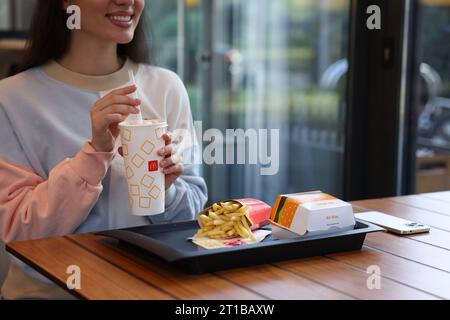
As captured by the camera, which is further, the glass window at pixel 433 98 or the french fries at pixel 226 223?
the glass window at pixel 433 98

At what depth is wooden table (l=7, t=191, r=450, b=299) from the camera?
123 centimetres

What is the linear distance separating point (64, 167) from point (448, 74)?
2.05 metres

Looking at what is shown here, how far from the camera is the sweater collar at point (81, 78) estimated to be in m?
1.86

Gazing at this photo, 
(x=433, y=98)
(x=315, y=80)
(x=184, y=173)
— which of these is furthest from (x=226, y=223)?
(x=315, y=80)

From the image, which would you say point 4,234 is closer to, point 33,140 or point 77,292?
point 33,140

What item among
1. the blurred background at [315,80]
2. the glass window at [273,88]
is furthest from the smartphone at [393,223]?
the glass window at [273,88]

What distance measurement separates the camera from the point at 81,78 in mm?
1868

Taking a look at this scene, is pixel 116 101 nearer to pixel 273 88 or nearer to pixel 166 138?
pixel 166 138

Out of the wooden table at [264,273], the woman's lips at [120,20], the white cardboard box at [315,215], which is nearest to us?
the wooden table at [264,273]

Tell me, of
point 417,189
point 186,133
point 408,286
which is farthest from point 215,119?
point 408,286

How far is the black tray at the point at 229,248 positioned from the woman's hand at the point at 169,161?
0.38 feet

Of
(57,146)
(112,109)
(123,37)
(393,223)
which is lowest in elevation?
(393,223)

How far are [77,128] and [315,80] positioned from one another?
7.27ft

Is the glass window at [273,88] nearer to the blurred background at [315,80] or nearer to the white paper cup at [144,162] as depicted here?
the blurred background at [315,80]
